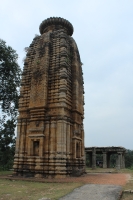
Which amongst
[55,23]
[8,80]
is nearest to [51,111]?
[8,80]

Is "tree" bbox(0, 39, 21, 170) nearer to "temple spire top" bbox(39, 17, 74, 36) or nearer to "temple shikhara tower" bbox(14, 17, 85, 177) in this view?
"temple shikhara tower" bbox(14, 17, 85, 177)

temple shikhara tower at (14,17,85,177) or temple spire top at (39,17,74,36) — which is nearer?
temple shikhara tower at (14,17,85,177)

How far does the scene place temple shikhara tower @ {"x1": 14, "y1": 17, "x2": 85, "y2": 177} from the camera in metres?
14.0

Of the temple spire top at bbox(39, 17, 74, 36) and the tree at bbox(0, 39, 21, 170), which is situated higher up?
the temple spire top at bbox(39, 17, 74, 36)

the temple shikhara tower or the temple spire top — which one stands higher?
the temple spire top

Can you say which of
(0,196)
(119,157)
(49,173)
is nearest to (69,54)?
(49,173)

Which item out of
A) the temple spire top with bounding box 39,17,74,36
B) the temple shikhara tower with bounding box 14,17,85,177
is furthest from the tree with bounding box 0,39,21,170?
the temple spire top with bounding box 39,17,74,36

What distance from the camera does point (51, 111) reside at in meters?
15.1

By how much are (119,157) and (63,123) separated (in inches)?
646

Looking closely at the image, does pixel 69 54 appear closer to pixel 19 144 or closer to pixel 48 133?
pixel 48 133

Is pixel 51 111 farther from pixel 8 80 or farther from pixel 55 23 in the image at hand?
pixel 55 23

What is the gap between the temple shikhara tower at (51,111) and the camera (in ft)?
46.0

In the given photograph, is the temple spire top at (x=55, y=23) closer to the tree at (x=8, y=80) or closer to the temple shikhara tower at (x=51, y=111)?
the temple shikhara tower at (x=51, y=111)

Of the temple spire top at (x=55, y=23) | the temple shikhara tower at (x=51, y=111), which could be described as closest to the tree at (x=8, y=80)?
the temple shikhara tower at (x=51, y=111)
